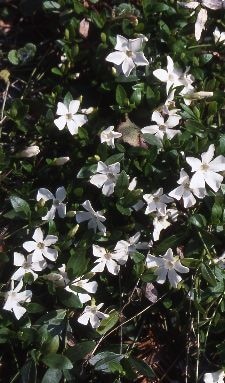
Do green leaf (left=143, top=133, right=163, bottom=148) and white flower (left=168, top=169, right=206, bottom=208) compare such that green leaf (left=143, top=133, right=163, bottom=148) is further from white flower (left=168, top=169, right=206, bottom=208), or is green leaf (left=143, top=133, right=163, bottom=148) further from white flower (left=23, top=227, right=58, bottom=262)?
white flower (left=23, top=227, right=58, bottom=262)

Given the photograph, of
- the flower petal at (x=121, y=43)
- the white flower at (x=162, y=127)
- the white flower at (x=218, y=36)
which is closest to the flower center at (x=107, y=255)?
the white flower at (x=162, y=127)

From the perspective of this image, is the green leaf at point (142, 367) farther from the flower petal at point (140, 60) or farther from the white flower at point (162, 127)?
the flower petal at point (140, 60)

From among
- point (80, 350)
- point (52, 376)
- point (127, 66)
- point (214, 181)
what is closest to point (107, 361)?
point (80, 350)

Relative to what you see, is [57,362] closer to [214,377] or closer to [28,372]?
[28,372]

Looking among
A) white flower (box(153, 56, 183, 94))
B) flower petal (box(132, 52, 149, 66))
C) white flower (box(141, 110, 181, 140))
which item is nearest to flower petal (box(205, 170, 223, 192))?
white flower (box(141, 110, 181, 140))

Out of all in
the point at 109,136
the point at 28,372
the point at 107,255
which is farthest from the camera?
the point at 109,136

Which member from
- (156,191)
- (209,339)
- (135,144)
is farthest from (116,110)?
(209,339)
